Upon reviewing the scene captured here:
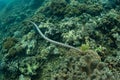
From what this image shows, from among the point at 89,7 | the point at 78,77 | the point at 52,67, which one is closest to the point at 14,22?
the point at 89,7

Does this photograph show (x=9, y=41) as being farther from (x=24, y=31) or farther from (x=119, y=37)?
(x=119, y=37)

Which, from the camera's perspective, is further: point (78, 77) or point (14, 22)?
point (14, 22)

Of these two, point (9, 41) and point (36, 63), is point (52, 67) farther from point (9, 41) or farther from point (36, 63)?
point (9, 41)

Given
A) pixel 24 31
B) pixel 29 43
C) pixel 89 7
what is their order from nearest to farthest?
1. pixel 29 43
2. pixel 89 7
3. pixel 24 31

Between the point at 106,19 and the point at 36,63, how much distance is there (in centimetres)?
382

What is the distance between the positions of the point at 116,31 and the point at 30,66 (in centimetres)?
412

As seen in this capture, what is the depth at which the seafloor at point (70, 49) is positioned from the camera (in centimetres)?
639

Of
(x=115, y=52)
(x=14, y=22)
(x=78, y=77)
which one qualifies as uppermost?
(x=78, y=77)

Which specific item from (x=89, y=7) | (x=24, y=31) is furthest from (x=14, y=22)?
(x=89, y=7)

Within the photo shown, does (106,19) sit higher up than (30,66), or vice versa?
(106,19)

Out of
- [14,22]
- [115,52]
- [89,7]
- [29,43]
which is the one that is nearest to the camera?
[115,52]

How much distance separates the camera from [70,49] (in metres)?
7.93

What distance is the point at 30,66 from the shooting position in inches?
342

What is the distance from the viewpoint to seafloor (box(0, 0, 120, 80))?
21.0 feet
